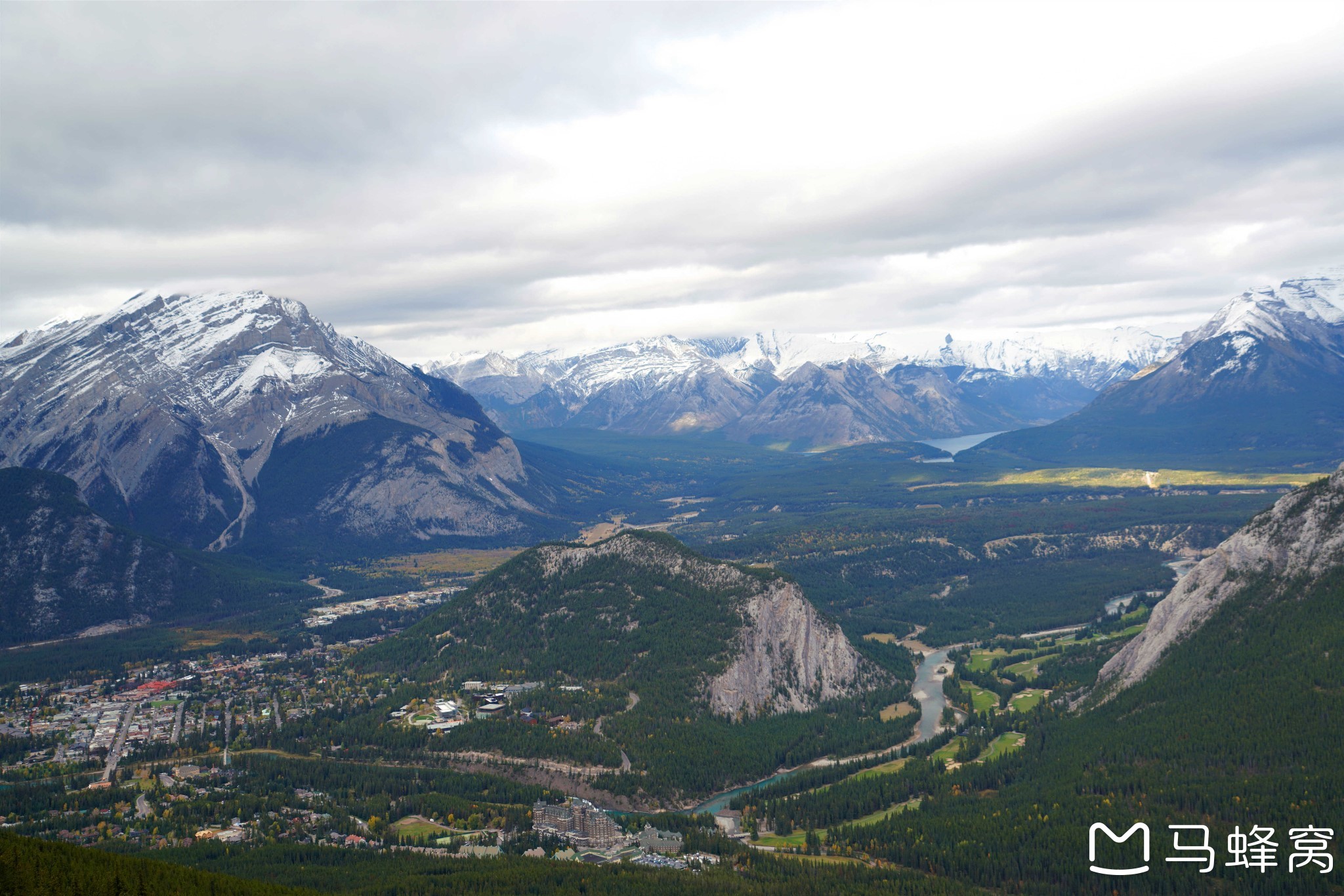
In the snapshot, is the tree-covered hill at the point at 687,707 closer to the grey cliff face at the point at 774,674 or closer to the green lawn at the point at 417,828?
the grey cliff face at the point at 774,674

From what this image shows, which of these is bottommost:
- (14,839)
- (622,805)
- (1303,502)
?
(622,805)

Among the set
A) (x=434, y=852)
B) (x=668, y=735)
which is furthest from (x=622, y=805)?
(x=434, y=852)

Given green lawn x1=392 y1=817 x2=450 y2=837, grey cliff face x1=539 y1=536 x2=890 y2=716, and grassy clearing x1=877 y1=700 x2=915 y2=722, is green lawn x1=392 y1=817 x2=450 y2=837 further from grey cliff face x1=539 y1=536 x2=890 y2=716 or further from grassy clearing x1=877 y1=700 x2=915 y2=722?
grassy clearing x1=877 y1=700 x2=915 y2=722

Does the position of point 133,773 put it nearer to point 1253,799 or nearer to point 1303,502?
point 1253,799

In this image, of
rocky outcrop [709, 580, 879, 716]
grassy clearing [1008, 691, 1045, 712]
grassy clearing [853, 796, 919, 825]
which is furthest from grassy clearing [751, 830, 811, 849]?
grassy clearing [1008, 691, 1045, 712]

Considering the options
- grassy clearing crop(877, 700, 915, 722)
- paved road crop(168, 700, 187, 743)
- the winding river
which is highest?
paved road crop(168, 700, 187, 743)
